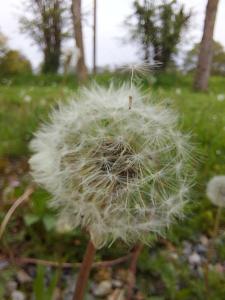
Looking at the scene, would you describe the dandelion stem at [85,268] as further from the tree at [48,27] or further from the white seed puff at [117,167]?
the tree at [48,27]

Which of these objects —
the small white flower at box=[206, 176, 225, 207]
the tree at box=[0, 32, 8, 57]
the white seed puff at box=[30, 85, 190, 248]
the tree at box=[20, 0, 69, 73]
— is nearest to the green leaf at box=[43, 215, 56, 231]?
the white seed puff at box=[30, 85, 190, 248]

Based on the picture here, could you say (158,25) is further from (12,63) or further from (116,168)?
(12,63)

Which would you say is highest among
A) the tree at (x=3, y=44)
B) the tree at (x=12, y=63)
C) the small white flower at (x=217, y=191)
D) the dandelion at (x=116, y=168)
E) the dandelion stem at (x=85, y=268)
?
the dandelion at (x=116, y=168)

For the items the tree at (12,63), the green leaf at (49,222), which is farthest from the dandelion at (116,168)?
the tree at (12,63)

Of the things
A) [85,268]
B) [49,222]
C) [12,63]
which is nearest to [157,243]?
[49,222]

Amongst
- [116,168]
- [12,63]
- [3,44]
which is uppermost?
[116,168]

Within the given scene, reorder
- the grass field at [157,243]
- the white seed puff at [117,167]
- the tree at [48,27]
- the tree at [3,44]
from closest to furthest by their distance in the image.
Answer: the white seed puff at [117,167]
the grass field at [157,243]
the tree at [48,27]
the tree at [3,44]

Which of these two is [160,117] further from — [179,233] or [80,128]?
[179,233]

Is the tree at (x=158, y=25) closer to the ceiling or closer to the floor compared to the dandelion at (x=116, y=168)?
closer to the ceiling
